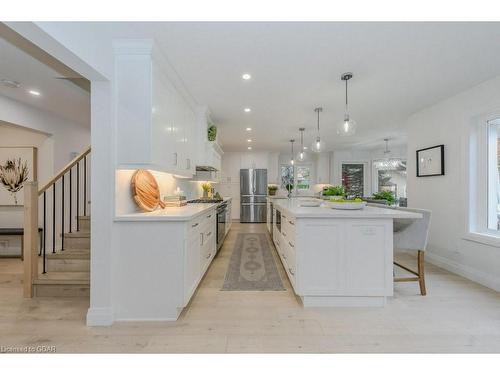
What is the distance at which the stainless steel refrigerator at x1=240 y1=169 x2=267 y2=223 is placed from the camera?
7.85 meters

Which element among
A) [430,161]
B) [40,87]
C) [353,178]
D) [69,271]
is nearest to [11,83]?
[40,87]

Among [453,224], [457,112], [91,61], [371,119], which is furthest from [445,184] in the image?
[91,61]

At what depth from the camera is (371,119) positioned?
4.54 m

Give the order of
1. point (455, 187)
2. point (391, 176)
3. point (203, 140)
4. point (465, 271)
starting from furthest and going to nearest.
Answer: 1. point (391, 176)
2. point (203, 140)
3. point (455, 187)
4. point (465, 271)

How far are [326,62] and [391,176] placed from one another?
22.7ft

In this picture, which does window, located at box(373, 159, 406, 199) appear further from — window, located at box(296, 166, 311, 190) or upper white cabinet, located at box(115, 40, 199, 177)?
upper white cabinet, located at box(115, 40, 199, 177)

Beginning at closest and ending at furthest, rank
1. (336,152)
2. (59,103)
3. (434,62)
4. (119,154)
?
(119,154)
(434,62)
(59,103)
(336,152)

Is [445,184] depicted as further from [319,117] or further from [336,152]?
[336,152]

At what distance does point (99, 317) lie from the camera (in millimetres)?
2000

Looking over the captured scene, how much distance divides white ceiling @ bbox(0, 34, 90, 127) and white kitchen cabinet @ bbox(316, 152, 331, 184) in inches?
273

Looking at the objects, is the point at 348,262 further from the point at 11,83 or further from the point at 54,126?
the point at 54,126

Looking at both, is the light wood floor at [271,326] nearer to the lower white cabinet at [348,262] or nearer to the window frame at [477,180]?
the lower white cabinet at [348,262]

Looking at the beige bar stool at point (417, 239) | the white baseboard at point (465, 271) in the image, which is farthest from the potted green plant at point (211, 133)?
the white baseboard at point (465, 271)
